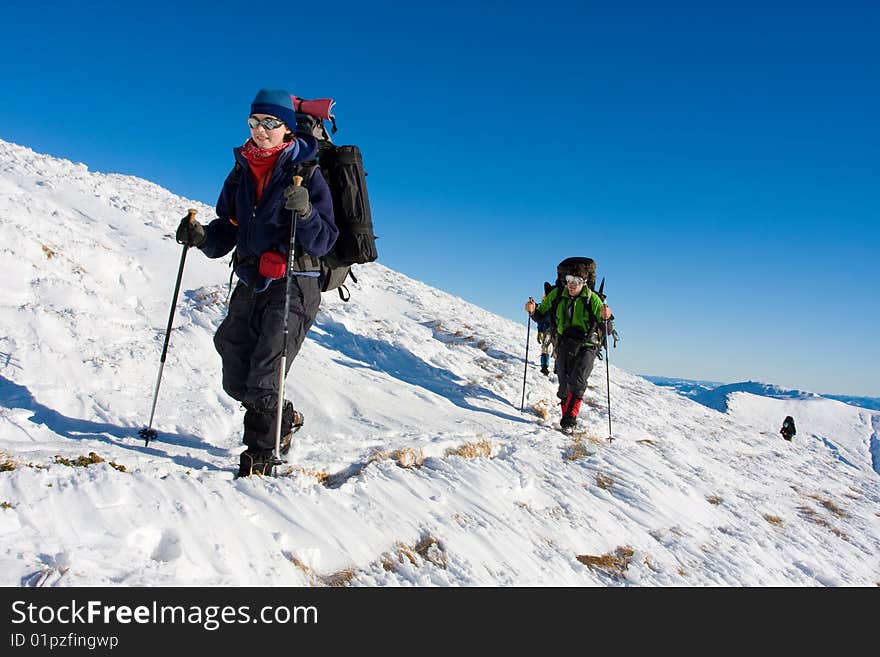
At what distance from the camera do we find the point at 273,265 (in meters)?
4.05

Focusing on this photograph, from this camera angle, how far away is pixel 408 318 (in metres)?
14.1

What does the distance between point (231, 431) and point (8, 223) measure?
5.65m

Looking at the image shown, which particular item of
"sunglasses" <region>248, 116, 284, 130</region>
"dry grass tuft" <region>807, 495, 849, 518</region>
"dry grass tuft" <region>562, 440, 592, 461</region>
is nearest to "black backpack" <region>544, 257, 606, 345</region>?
"dry grass tuft" <region>562, 440, 592, 461</region>

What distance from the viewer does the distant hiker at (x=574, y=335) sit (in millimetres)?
8297

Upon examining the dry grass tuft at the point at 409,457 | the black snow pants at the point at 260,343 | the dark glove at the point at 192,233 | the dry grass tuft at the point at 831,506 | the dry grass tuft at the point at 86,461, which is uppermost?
the dark glove at the point at 192,233

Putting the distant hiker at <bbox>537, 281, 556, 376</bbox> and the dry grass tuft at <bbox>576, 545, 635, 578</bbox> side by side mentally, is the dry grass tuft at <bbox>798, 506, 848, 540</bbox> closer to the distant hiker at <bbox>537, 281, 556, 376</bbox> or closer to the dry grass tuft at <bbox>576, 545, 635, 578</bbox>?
the dry grass tuft at <bbox>576, 545, 635, 578</bbox>

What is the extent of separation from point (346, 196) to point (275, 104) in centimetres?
86

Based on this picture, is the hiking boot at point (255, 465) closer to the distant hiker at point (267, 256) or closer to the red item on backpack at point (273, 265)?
the distant hiker at point (267, 256)

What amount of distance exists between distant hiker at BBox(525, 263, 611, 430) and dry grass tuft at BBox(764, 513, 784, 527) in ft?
10.6

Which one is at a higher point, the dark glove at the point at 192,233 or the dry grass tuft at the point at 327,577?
the dark glove at the point at 192,233

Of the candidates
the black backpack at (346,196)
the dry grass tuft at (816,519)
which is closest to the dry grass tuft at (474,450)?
the black backpack at (346,196)

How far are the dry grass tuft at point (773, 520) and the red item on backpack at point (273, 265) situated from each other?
198 inches
